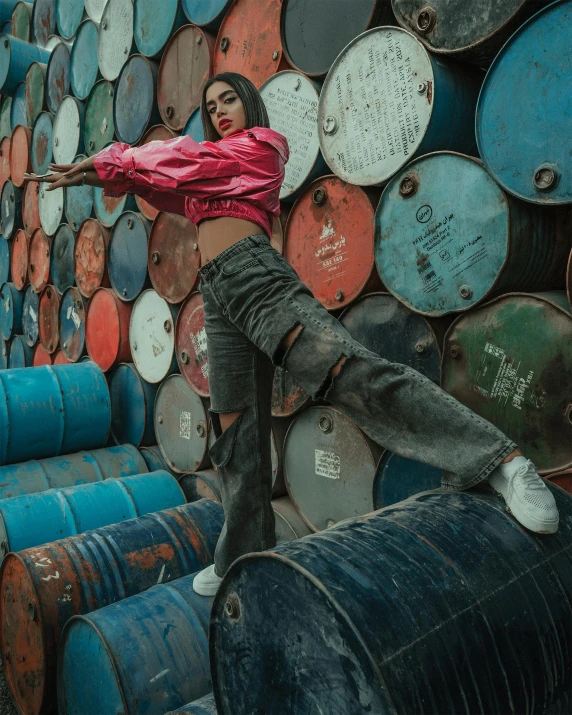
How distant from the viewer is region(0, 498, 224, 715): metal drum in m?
2.04

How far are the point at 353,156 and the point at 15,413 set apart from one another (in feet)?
7.33

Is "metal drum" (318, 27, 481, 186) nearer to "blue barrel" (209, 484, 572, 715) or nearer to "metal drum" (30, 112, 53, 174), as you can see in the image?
"blue barrel" (209, 484, 572, 715)

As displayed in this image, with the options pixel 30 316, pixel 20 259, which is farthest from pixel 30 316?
pixel 20 259

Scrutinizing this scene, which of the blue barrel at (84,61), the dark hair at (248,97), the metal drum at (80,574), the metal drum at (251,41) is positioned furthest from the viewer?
the blue barrel at (84,61)

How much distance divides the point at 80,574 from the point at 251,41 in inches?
86.9

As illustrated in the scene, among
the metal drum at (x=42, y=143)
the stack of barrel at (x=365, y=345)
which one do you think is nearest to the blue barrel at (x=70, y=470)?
the stack of barrel at (x=365, y=345)

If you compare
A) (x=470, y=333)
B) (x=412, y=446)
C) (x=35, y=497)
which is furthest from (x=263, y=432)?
(x=35, y=497)

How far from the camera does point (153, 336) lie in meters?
3.45

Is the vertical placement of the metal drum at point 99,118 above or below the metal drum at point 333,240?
above

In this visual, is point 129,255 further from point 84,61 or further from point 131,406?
point 84,61

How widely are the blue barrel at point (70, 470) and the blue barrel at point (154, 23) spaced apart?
2199 millimetres

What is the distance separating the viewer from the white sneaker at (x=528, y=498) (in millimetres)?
1234

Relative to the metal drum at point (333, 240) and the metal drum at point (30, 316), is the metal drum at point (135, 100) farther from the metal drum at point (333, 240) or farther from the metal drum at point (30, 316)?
the metal drum at point (30, 316)

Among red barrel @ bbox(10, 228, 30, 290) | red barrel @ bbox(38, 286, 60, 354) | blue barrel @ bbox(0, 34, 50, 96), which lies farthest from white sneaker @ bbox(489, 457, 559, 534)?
blue barrel @ bbox(0, 34, 50, 96)
